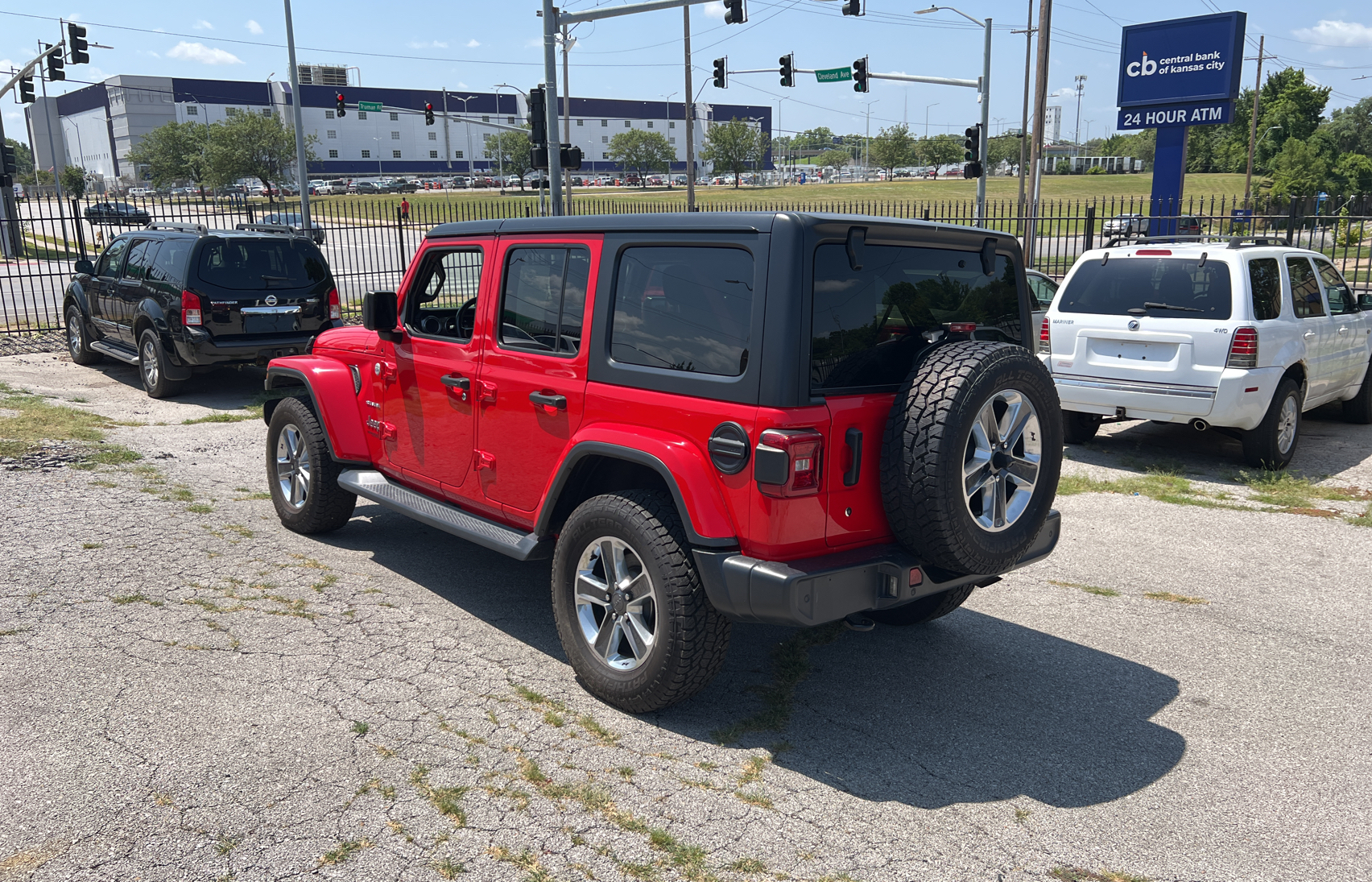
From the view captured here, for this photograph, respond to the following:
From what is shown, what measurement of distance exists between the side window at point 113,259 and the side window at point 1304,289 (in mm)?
12540

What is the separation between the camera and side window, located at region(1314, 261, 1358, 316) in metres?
8.98

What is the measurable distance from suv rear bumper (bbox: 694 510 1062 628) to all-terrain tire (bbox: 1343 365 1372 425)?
8529mm

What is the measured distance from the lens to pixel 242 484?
24.7 feet

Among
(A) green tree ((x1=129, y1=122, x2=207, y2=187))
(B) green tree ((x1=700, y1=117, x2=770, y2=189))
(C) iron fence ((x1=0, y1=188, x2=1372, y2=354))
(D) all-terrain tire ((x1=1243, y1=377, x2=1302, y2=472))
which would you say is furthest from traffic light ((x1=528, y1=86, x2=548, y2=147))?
(B) green tree ((x1=700, y1=117, x2=770, y2=189))

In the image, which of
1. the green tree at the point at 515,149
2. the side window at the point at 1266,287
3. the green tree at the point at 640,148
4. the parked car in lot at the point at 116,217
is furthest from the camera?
the green tree at the point at 640,148

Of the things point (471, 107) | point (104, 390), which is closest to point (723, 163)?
point (471, 107)

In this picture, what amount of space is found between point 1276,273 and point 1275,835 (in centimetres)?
642

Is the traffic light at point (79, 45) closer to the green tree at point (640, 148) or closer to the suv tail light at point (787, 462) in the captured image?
the suv tail light at point (787, 462)

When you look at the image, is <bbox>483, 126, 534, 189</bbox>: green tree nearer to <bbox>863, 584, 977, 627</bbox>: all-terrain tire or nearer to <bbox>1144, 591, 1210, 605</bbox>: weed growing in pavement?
<bbox>1144, 591, 1210, 605</bbox>: weed growing in pavement

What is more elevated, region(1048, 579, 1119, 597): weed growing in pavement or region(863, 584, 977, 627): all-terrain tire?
region(863, 584, 977, 627): all-terrain tire

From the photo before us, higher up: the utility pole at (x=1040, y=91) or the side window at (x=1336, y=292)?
the utility pole at (x=1040, y=91)

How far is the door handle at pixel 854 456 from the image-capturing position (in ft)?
11.6

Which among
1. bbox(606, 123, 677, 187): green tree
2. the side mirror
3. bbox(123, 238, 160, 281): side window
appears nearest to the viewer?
the side mirror

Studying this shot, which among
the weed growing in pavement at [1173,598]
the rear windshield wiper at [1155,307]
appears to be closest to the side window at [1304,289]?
the rear windshield wiper at [1155,307]
